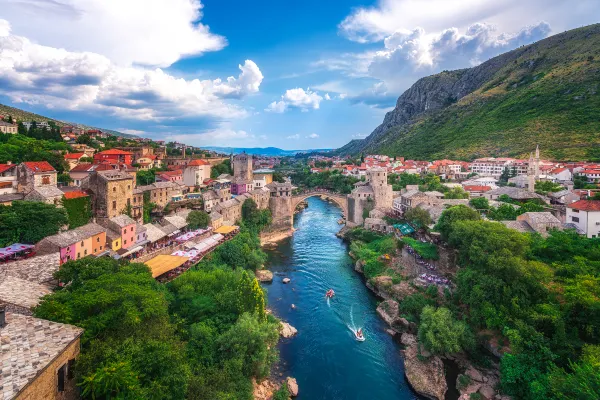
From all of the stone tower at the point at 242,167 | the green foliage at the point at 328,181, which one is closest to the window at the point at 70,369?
the stone tower at the point at 242,167

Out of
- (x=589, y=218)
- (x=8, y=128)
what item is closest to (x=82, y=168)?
(x=8, y=128)

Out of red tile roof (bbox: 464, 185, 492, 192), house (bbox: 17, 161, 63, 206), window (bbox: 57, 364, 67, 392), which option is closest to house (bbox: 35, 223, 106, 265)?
house (bbox: 17, 161, 63, 206)

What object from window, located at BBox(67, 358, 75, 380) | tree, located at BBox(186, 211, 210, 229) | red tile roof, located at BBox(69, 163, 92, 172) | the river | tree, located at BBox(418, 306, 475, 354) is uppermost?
red tile roof, located at BBox(69, 163, 92, 172)

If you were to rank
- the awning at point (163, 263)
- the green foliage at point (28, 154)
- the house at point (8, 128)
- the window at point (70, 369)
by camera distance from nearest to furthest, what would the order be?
the window at point (70, 369)
the awning at point (163, 263)
the green foliage at point (28, 154)
the house at point (8, 128)

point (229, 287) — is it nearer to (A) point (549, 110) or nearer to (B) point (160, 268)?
(B) point (160, 268)

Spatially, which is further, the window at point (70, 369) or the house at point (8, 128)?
the house at point (8, 128)

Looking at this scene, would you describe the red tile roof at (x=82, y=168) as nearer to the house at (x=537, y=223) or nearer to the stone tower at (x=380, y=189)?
the stone tower at (x=380, y=189)

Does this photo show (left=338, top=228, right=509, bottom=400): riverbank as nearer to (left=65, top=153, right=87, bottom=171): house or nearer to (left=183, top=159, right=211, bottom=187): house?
(left=183, top=159, right=211, bottom=187): house
